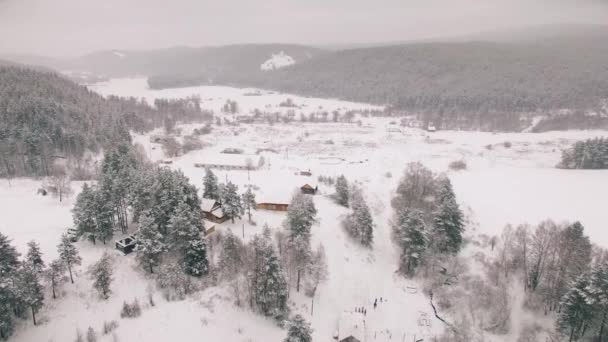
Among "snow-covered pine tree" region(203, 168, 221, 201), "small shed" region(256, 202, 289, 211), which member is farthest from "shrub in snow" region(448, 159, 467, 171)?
"snow-covered pine tree" region(203, 168, 221, 201)

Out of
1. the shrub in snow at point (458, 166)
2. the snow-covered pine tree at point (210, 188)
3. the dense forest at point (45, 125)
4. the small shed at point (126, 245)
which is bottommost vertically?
the small shed at point (126, 245)

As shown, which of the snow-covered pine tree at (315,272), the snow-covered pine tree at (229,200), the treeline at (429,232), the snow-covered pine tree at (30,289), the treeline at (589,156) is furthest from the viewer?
the treeline at (589,156)

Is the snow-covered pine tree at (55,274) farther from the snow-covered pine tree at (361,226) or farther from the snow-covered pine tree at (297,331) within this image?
the snow-covered pine tree at (361,226)

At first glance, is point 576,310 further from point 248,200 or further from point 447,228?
point 248,200

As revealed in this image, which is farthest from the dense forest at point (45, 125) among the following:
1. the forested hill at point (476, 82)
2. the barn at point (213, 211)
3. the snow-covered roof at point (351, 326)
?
the forested hill at point (476, 82)

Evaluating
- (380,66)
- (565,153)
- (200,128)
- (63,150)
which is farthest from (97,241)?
(380,66)

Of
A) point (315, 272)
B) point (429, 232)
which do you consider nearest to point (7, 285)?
point (315, 272)
